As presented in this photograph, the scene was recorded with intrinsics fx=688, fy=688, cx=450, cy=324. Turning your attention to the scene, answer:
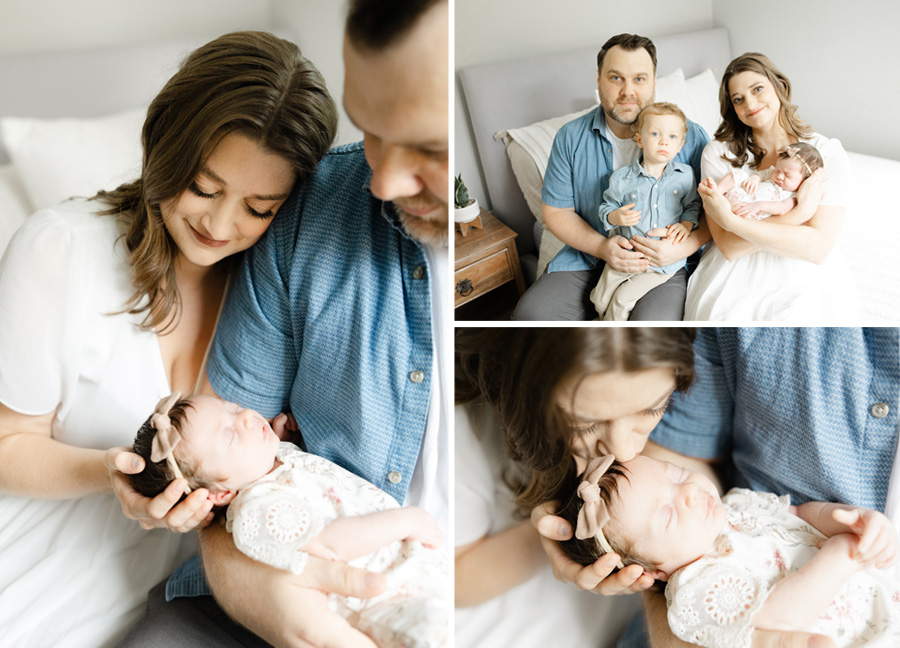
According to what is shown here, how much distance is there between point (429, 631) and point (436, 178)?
607 mm

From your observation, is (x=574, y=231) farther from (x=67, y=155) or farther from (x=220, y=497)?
(x=67, y=155)

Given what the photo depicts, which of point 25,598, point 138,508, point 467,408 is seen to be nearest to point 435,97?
point 467,408

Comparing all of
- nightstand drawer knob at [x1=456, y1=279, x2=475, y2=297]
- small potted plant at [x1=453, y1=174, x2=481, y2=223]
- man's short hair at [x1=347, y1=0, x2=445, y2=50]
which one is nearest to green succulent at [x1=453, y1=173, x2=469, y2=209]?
small potted plant at [x1=453, y1=174, x2=481, y2=223]

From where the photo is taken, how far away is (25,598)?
990mm

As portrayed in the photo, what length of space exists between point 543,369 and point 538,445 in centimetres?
11

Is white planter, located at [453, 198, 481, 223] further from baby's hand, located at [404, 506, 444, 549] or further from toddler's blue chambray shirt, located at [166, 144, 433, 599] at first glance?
baby's hand, located at [404, 506, 444, 549]

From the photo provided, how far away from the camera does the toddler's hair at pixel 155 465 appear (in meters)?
0.90

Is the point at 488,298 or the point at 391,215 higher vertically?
the point at 391,215

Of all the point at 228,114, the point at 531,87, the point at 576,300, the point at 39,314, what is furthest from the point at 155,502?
the point at 531,87

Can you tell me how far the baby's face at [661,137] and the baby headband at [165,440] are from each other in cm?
70

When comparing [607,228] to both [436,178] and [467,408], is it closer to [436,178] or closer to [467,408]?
[436,178]

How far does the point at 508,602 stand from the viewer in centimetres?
105

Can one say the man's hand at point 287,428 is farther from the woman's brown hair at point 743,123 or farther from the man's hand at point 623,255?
the woman's brown hair at point 743,123

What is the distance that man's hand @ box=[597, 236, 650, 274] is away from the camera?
88 cm
